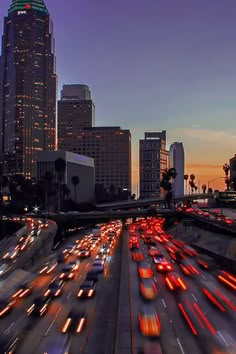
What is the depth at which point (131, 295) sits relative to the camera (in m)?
52.8

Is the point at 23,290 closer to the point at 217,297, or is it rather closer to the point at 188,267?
the point at 217,297

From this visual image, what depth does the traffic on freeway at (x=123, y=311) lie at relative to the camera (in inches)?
1321

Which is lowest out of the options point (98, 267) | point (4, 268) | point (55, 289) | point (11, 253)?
point (55, 289)

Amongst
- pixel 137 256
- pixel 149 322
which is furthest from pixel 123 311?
pixel 137 256

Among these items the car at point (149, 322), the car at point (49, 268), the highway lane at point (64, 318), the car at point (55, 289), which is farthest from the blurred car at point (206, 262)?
the car at point (149, 322)

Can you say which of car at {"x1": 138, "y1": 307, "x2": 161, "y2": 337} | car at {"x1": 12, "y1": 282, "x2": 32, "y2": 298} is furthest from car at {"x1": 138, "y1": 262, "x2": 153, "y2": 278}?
car at {"x1": 138, "y1": 307, "x2": 161, "y2": 337}

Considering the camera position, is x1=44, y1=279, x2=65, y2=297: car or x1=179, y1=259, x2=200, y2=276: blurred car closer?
x1=44, y1=279, x2=65, y2=297: car

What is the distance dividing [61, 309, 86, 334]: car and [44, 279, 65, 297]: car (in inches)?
326

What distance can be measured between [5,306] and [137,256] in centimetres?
4489

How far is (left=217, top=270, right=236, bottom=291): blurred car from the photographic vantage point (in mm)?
57812

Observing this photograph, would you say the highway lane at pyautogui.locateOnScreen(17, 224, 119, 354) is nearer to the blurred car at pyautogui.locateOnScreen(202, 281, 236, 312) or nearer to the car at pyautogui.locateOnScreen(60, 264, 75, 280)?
the car at pyautogui.locateOnScreen(60, 264, 75, 280)

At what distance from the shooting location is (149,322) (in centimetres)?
3862

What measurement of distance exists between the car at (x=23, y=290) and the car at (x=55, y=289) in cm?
220

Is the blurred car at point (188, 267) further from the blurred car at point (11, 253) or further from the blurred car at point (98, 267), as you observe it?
the blurred car at point (11, 253)
